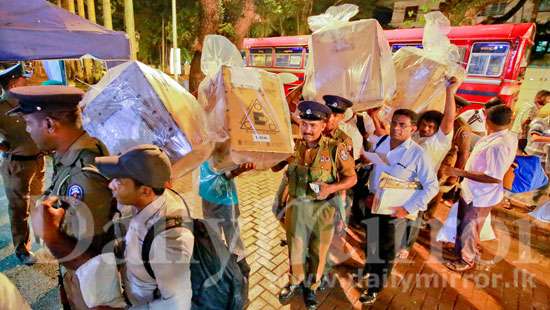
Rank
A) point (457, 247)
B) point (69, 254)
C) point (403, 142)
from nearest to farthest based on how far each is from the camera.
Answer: point (69, 254) → point (403, 142) → point (457, 247)

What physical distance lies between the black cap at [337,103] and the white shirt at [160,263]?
166 cm

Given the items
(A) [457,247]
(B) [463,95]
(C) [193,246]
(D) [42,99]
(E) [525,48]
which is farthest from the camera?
(B) [463,95]

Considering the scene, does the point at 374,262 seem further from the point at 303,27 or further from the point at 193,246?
the point at 303,27

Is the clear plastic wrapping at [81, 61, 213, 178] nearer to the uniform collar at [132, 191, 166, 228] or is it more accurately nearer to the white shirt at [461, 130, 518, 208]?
the uniform collar at [132, 191, 166, 228]

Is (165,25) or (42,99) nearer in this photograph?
(42,99)

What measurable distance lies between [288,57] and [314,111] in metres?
9.32

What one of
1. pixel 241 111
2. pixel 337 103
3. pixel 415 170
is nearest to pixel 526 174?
pixel 415 170

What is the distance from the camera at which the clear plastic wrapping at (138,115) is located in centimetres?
166

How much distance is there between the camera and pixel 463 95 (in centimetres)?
816

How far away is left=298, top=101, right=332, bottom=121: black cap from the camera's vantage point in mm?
2353

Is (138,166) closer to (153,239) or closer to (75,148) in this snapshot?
(153,239)

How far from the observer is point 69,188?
1.56 meters

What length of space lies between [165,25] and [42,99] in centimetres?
1937

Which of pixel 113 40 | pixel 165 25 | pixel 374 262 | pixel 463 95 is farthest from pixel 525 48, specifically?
pixel 165 25
